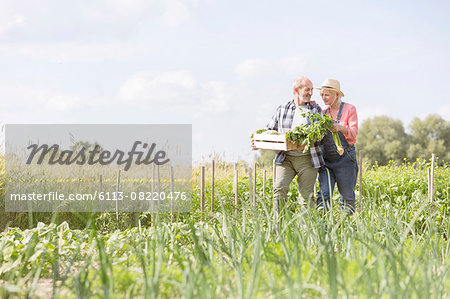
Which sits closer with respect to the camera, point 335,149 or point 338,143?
point 338,143

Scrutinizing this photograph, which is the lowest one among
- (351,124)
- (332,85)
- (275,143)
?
(275,143)

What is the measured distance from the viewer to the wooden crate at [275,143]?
14.3ft

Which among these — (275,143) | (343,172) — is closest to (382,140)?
(343,172)

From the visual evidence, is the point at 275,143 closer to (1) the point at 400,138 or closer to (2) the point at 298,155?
(2) the point at 298,155

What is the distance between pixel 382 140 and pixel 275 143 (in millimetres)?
23622

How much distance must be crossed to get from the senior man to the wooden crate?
14 cm

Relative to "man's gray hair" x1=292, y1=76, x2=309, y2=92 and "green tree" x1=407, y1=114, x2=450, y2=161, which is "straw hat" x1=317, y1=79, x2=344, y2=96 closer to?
"man's gray hair" x1=292, y1=76, x2=309, y2=92

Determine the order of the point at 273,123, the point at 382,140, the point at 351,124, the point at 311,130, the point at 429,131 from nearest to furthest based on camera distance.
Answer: the point at 311,130, the point at 351,124, the point at 273,123, the point at 382,140, the point at 429,131

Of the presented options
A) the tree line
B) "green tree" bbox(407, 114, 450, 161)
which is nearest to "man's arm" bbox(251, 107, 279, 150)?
the tree line

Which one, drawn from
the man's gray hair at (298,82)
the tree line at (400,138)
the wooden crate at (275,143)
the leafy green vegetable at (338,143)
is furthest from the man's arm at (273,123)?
the tree line at (400,138)

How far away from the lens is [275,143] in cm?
448

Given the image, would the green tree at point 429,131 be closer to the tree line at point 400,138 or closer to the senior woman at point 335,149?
the tree line at point 400,138

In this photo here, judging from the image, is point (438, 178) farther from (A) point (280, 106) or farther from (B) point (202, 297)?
(B) point (202, 297)

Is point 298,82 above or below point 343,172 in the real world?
above
